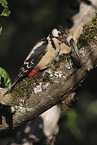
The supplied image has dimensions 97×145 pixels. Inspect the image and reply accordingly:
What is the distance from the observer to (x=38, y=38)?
5.17 meters

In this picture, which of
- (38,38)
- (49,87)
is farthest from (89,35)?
(38,38)

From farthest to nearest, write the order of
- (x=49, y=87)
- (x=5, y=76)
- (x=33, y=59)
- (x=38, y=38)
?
(x=38, y=38), (x=33, y=59), (x=49, y=87), (x=5, y=76)

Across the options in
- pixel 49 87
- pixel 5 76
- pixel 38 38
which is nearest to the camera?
pixel 5 76

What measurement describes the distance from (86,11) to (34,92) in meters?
1.26

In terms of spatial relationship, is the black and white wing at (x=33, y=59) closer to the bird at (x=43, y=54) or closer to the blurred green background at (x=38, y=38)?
the bird at (x=43, y=54)

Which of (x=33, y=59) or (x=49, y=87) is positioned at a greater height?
(x=33, y=59)

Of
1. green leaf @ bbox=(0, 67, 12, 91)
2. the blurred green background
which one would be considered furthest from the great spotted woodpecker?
the blurred green background

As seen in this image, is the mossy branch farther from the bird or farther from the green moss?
the bird

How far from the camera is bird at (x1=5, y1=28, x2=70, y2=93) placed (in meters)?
1.99

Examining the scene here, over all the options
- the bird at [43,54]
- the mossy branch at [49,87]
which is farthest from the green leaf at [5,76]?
the bird at [43,54]

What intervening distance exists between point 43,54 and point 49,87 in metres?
0.54

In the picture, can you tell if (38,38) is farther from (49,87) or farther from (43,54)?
(49,87)

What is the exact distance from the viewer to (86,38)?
5.74 feet

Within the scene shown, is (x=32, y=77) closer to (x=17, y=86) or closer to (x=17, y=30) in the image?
(x=17, y=86)
